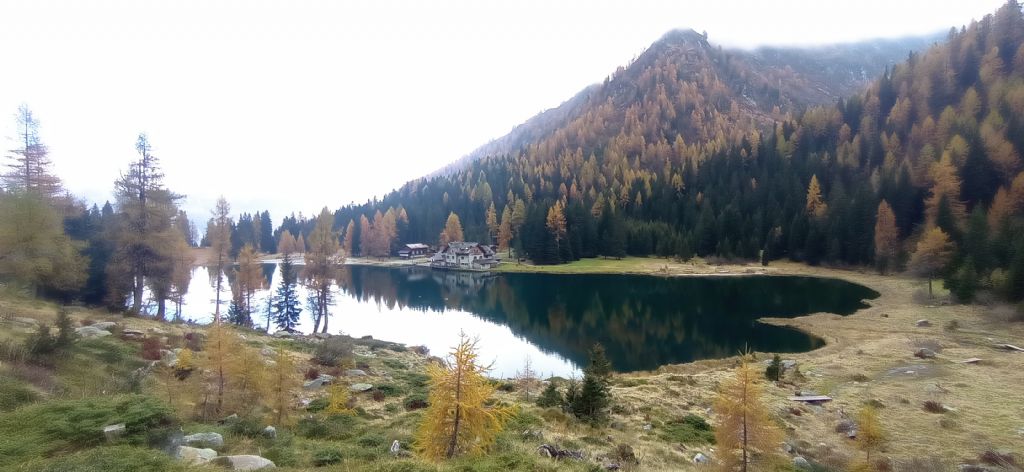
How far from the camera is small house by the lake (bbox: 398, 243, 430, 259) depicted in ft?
406

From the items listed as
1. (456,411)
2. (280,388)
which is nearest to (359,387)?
(280,388)

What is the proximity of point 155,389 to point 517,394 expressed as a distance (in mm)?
14741

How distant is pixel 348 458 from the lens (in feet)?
36.2

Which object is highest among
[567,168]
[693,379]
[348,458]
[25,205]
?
[567,168]

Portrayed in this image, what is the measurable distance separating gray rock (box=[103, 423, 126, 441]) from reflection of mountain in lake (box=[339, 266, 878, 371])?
28.5 meters

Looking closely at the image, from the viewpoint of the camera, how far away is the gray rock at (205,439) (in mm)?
10558

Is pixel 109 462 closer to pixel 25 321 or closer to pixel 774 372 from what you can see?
pixel 25 321

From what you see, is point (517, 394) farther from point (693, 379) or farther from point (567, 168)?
point (567, 168)

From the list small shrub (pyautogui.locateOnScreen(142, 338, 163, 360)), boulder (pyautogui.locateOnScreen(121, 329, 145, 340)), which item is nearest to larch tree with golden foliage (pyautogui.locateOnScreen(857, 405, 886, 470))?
small shrub (pyautogui.locateOnScreen(142, 338, 163, 360))

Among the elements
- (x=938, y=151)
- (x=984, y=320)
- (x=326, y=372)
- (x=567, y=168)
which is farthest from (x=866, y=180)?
(x=326, y=372)

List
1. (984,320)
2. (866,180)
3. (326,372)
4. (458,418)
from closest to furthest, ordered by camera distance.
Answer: (458,418) → (326,372) → (984,320) → (866,180)

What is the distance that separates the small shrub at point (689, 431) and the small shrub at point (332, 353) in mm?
17953

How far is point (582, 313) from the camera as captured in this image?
51.2m

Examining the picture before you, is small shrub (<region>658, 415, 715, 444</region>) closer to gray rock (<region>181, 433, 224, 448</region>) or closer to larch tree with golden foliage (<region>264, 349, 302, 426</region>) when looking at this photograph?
larch tree with golden foliage (<region>264, 349, 302, 426</region>)
